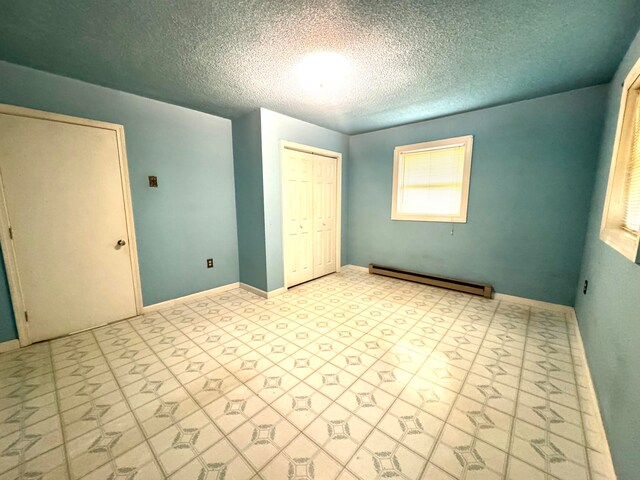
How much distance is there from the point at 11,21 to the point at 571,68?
4.46m

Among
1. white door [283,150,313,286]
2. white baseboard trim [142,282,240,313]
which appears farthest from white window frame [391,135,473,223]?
white baseboard trim [142,282,240,313]

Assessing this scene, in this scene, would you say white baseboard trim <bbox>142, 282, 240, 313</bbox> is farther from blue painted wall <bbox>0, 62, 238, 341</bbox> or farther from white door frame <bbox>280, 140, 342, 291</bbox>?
white door frame <bbox>280, 140, 342, 291</bbox>

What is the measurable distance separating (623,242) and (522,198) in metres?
1.92

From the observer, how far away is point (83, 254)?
2.65 metres

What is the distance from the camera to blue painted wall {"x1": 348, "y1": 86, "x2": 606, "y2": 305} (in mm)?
2814

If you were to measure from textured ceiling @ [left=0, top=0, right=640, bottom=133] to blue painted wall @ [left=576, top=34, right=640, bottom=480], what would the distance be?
1.61ft

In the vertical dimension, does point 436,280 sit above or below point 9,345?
above

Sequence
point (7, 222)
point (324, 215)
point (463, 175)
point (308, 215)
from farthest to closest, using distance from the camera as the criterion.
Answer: point (324, 215)
point (308, 215)
point (463, 175)
point (7, 222)

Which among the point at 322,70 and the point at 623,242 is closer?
the point at 623,242

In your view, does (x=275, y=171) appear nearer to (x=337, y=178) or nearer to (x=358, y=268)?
(x=337, y=178)

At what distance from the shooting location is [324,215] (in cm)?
450

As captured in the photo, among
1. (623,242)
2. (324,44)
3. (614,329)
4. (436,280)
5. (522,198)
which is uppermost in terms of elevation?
(324,44)

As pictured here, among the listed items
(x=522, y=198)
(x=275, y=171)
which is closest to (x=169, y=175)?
(x=275, y=171)

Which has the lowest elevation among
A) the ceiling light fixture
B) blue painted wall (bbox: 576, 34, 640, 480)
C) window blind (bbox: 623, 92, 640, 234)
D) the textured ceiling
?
blue painted wall (bbox: 576, 34, 640, 480)
